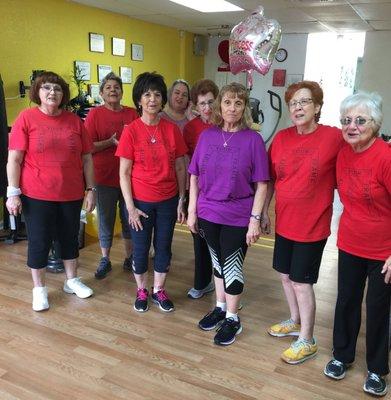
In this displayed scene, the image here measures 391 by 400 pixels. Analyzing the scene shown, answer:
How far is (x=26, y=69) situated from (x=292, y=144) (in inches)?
142

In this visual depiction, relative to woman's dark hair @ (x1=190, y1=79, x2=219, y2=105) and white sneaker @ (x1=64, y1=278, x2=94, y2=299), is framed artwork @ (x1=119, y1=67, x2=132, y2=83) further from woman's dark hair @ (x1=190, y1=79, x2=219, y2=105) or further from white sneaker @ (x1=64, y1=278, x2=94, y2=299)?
white sneaker @ (x1=64, y1=278, x2=94, y2=299)

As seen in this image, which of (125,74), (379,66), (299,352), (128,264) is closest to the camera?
(299,352)

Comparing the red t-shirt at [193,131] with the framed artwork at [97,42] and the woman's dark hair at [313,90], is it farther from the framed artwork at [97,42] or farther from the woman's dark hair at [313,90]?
the framed artwork at [97,42]

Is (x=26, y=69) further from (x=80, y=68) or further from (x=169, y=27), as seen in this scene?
(x=169, y=27)

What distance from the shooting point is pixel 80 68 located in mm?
5172

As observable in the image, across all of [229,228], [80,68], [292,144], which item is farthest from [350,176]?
[80,68]

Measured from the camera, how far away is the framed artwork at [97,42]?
535 centimetres

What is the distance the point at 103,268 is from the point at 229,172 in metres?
1.51

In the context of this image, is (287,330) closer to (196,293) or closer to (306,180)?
(196,293)

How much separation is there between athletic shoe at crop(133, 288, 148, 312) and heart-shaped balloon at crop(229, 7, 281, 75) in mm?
1647

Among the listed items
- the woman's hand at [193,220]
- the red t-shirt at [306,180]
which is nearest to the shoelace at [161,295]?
the woman's hand at [193,220]

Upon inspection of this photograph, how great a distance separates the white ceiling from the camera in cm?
485

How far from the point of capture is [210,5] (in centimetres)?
522

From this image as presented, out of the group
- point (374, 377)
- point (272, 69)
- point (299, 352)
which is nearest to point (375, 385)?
point (374, 377)
